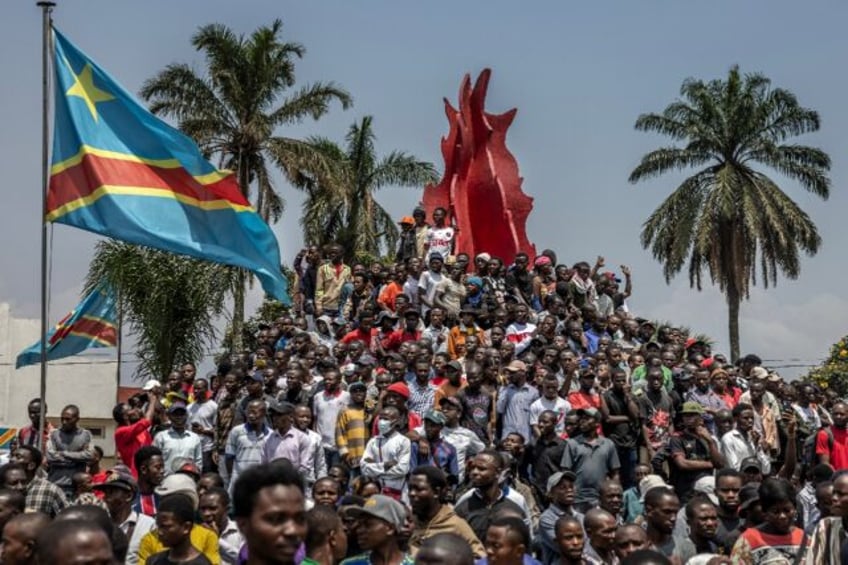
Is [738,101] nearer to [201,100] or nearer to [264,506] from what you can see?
[201,100]

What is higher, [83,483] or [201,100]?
[201,100]

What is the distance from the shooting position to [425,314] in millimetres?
17828

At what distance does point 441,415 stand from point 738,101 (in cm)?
2325

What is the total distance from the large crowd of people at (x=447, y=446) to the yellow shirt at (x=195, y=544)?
16mm

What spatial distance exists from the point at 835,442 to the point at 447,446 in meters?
3.93

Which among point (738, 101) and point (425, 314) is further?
point (738, 101)

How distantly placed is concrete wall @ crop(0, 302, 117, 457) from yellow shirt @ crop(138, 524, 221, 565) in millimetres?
30661

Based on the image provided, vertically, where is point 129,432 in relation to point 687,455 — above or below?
above

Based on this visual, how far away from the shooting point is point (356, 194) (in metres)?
35.1

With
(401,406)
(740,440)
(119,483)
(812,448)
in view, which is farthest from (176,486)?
(812,448)

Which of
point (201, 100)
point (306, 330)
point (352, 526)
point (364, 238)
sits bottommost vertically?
point (352, 526)

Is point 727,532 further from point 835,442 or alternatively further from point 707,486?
point 835,442

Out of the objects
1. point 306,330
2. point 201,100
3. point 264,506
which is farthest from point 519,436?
point 201,100

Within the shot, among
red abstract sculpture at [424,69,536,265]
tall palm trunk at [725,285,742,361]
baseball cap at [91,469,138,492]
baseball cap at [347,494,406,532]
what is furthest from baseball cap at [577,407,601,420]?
tall palm trunk at [725,285,742,361]
